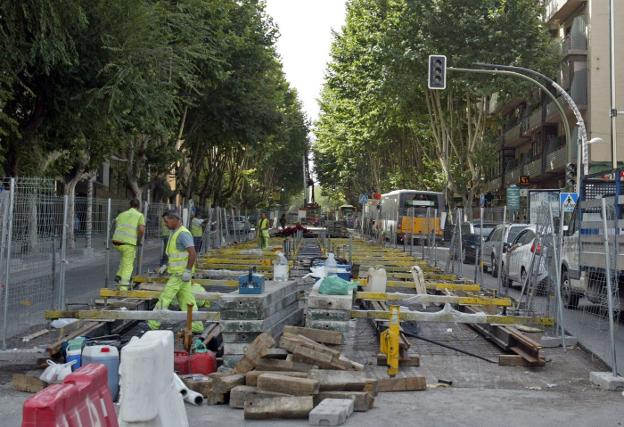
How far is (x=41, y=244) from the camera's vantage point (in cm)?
1115

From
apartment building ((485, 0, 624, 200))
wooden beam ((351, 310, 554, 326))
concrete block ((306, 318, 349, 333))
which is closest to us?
concrete block ((306, 318, 349, 333))

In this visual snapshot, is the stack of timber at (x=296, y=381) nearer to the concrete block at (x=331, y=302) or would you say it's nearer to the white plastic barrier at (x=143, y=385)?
the concrete block at (x=331, y=302)

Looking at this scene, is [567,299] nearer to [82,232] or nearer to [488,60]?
[82,232]

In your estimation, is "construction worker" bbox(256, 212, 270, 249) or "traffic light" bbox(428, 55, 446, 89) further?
"construction worker" bbox(256, 212, 270, 249)

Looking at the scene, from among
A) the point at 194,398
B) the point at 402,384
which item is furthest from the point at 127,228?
the point at 402,384

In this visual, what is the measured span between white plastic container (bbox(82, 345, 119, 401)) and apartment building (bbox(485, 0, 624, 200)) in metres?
29.8

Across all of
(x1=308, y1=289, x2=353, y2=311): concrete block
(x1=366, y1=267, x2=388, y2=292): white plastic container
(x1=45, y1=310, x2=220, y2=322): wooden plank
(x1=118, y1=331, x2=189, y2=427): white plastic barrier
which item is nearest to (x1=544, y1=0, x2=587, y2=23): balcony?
(x1=366, y1=267, x2=388, y2=292): white plastic container

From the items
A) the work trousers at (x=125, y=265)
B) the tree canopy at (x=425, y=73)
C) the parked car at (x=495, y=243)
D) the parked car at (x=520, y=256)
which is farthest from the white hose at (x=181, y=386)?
the tree canopy at (x=425, y=73)

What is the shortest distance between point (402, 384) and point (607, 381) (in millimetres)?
2093

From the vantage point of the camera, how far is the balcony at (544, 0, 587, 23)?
1574 inches

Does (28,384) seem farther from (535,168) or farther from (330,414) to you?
(535,168)

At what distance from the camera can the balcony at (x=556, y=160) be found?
4144cm

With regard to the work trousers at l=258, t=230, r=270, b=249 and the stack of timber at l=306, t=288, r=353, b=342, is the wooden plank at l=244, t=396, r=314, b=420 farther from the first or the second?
the work trousers at l=258, t=230, r=270, b=249

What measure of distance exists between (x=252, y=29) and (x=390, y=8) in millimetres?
9066
